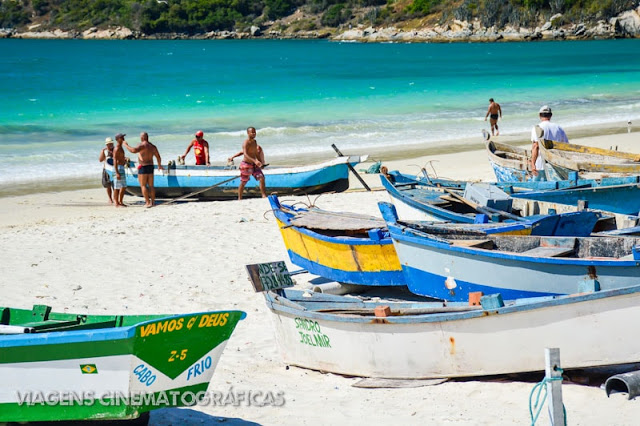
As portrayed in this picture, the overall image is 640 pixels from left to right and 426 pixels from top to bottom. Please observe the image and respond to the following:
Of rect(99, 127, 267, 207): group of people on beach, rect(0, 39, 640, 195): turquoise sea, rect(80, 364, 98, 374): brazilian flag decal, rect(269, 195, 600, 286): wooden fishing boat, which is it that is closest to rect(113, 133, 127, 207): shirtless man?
rect(99, 127, 267, 207): group of people on beach

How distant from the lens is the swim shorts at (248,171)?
54.7ft

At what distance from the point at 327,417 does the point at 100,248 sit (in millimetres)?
6903

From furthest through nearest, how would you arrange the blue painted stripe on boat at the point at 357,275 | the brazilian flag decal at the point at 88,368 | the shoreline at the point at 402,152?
the shoreline at the point at 402,152 < the blue painted stripe on boat at the point at 357,275 < the brazilian flag decal at the point at 88,368

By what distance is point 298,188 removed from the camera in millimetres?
17125

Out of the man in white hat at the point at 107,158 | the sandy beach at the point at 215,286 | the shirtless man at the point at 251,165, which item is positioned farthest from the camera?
the man in white hat at the point at 107,158

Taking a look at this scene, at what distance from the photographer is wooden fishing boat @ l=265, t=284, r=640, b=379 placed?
6656mm

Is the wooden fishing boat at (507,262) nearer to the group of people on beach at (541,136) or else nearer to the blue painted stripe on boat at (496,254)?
the blue painted stripe on boat at (496,254)

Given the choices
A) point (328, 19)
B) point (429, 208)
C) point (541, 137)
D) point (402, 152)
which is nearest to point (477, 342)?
point (429, 208)

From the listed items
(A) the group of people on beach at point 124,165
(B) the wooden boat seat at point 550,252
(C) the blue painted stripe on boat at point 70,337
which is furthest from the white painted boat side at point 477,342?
(A) the group of people on beach at point 124,165

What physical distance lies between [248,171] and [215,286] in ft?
19.9

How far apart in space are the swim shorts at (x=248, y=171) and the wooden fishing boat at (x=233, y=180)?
0.26 m

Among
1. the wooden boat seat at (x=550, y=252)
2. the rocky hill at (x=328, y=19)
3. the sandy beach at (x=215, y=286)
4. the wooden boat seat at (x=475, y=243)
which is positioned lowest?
the sandy beach at (x=215, y=286)

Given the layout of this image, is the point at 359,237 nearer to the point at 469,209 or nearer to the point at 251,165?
the point at 469,209

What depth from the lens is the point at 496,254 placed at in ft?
26.2
